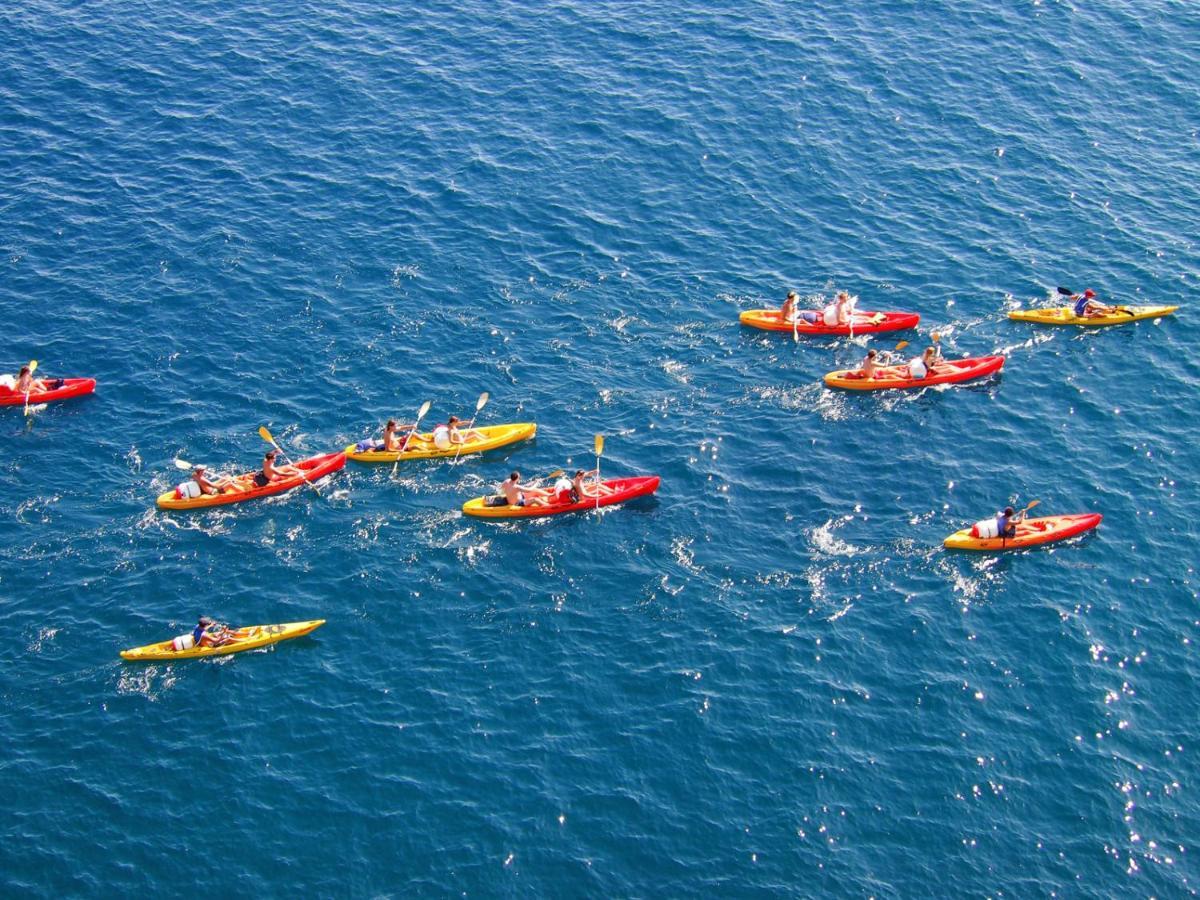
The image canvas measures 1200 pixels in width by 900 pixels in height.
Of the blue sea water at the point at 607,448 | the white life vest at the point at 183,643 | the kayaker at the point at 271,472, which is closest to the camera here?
the blue sea water at the point at 607,448

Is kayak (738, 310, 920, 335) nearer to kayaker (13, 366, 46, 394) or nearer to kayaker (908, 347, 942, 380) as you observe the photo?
kayaker (908, 347, 942, 380)

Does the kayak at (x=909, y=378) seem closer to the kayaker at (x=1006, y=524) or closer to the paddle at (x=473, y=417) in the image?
the kayaker at (x=1006, y=524)

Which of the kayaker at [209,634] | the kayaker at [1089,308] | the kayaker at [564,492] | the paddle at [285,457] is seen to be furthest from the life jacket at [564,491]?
the kayaker at [1089,308]

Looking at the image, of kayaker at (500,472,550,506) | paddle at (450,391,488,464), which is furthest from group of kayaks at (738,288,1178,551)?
kayaker at (500,472,550,506)

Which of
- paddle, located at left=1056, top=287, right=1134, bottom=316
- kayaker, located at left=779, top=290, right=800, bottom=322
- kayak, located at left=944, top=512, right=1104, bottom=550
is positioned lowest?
kayak, located at left=944, top=512, right=1104, bottom=550

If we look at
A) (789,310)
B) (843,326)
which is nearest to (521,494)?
(789,310)
